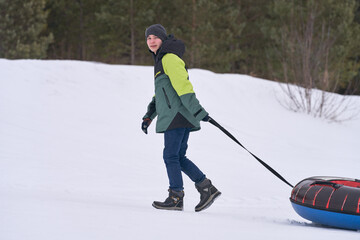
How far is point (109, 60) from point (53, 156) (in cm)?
1766

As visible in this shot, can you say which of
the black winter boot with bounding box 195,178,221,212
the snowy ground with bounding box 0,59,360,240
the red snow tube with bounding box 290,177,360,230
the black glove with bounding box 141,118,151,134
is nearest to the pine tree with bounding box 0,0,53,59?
the snowy ground with bounding box 0,59,360,240

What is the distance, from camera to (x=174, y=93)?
3453 millimetres

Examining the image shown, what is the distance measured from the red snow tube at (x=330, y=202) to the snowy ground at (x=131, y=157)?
0.09m

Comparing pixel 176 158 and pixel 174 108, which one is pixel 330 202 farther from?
pixel 174 108

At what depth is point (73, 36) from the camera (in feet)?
74.7

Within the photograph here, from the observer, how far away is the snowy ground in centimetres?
279

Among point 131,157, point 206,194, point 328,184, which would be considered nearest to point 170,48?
point 206,194

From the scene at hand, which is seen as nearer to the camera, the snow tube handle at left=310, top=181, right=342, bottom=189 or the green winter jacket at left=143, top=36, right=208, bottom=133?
the snow tube handle at left=310, top=181, right=342, bottom=189

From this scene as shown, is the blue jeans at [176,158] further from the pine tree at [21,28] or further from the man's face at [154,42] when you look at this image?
the pine tree at [21,28]

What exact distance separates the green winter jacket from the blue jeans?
0.23 ft

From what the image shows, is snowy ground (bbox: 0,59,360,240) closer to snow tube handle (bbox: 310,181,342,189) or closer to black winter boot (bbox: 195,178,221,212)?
black winter boot (bbox: 195,178,221,212)

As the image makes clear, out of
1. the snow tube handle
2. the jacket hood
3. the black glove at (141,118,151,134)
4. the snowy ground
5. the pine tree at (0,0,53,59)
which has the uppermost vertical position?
the pine tree at (0,0,53,59)

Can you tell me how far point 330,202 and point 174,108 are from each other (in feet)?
4.25

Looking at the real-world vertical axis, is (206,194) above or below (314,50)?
below
